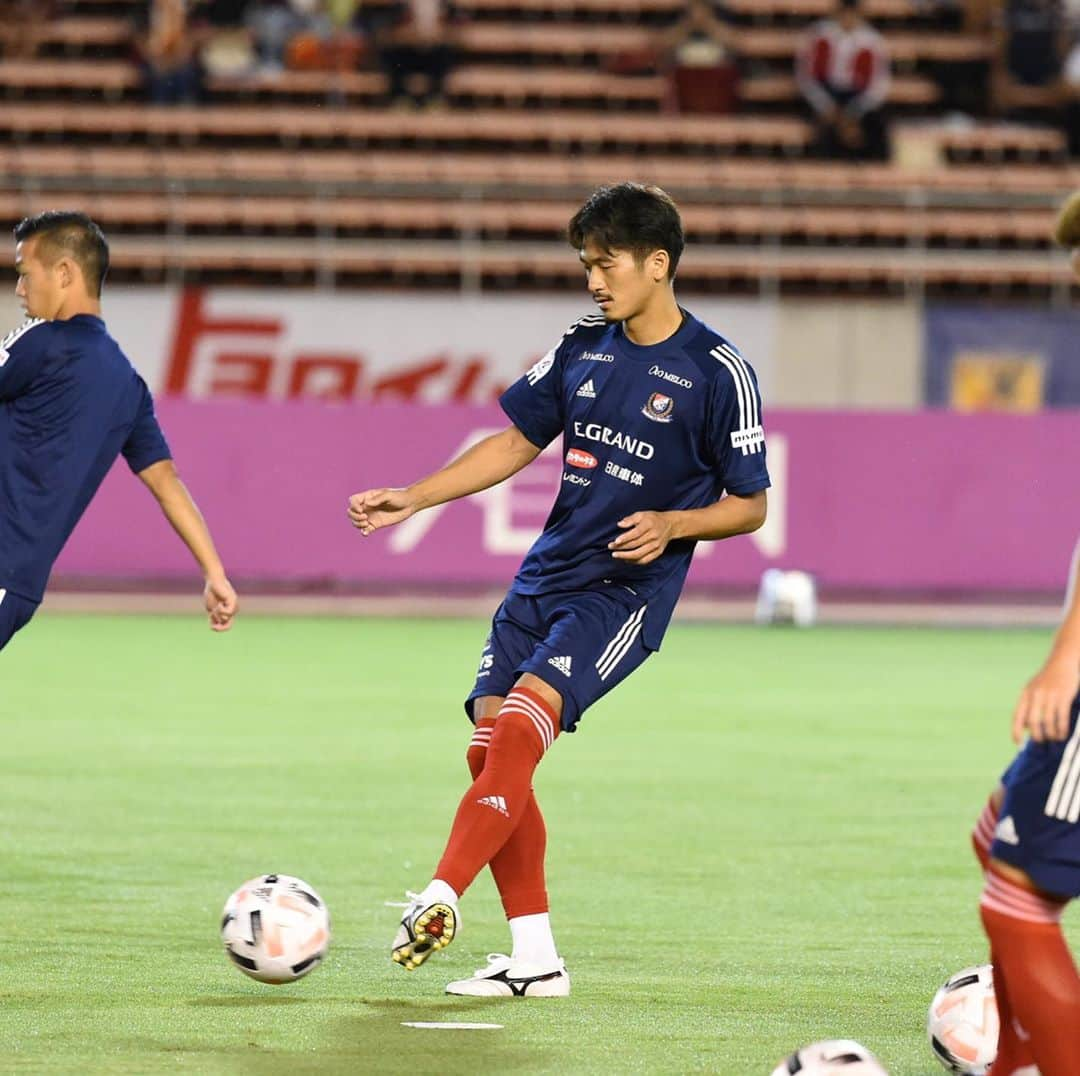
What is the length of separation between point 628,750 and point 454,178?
14323mm

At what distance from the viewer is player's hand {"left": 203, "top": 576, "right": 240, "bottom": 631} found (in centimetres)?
718

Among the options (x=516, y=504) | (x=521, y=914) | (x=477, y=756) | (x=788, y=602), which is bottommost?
(x=788, y=602)

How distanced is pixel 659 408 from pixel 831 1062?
2284 mm

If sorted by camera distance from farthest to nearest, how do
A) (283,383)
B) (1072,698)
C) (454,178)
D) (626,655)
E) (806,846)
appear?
(454,178), (283,383), (806,846), (626,655), (1072,698)

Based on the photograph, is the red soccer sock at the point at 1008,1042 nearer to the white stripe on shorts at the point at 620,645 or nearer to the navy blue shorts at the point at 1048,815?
the navy blue shorts at the point at 1048,815

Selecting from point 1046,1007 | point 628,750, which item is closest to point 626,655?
point 1046,1007

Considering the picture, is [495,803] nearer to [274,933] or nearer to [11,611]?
[274,933]

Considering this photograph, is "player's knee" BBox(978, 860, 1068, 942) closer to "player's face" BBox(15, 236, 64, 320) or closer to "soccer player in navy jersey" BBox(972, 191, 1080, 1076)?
"soccer player in navy jersey" BBox(972, 191, 1080, 1076)

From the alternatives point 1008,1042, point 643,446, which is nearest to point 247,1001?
point 643,446

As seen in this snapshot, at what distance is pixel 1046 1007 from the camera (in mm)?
4414

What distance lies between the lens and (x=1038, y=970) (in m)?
4.43

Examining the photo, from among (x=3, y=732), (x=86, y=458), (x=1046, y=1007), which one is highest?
(x=86, y=458)

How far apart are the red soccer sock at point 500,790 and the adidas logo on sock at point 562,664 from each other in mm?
104

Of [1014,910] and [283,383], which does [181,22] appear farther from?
[1014,910]
